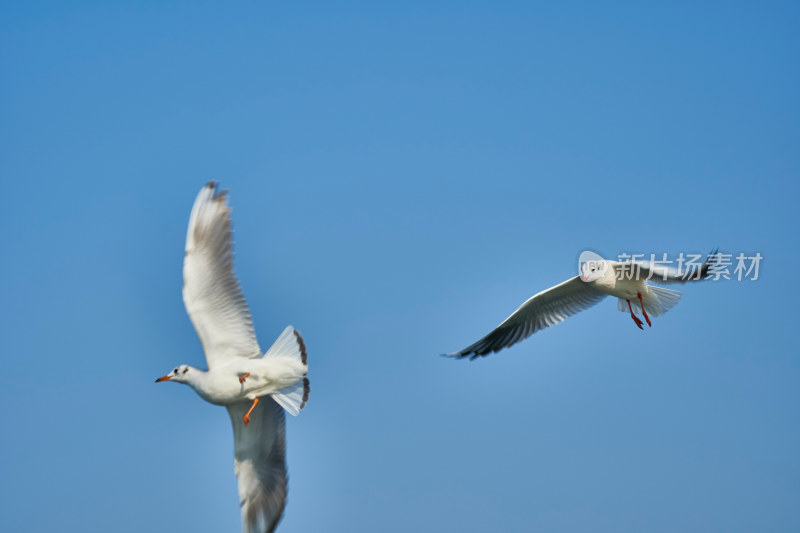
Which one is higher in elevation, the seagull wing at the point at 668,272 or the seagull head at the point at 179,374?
the seagull wing at the point at 668,272

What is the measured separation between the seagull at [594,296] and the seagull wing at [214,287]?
9.15 ft

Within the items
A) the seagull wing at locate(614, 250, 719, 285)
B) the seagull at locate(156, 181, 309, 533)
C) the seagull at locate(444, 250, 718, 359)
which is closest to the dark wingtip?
the seagull at locate(156, 181, 309, 533)

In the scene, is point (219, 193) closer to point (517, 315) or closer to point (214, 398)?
point (214, 398)

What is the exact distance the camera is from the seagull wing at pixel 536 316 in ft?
29.5

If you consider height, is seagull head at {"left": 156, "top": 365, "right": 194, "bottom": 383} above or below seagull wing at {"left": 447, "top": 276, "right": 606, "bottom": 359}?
below

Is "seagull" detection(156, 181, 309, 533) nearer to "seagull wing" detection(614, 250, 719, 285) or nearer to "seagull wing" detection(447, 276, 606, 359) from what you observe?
"seagull wing" detection(447, 276, 606, 359)

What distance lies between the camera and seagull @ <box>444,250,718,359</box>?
751 centimetres

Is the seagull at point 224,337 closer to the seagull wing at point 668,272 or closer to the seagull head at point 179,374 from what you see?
the seagull head at point 179,374

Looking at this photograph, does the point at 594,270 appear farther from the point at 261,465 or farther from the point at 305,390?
the point at 261,465

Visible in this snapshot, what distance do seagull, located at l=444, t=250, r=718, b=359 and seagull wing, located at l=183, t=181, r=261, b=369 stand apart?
2.79 metres

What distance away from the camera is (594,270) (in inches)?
321

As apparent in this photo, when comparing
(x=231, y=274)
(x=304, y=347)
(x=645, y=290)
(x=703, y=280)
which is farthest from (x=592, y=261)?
(x=231, y=274)

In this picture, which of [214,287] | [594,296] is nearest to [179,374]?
[214,287]

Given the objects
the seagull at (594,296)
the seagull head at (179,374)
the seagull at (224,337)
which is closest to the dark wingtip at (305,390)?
the seagull at (224,337)
